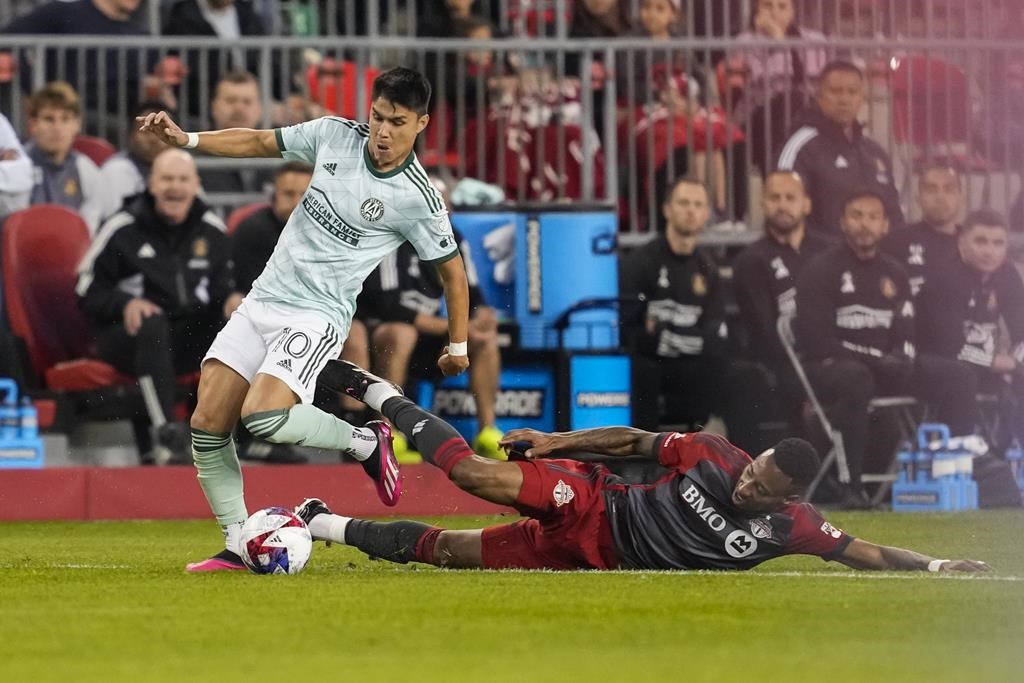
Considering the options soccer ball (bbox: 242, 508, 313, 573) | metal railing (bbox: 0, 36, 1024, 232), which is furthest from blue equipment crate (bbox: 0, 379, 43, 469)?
soccer ball (bbox: 242, 508, 313, 573)

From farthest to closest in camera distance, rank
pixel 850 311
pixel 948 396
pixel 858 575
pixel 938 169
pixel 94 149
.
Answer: pixel 938 169
pixel 94 149
pixel 948 396
pixel 850 311
pixel 858 575

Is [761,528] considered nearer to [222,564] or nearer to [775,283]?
[222,564]

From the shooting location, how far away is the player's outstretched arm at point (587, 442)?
8.98 meters

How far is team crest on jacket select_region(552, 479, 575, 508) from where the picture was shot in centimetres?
866

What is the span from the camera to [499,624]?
7078 mm

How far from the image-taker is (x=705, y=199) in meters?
14.3

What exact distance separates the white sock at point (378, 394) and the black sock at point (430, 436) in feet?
0.37

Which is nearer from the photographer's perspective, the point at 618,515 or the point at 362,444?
the point at 618,515

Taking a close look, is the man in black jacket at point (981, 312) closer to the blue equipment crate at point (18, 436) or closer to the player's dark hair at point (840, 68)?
the player's dark hair at point (840, 68)

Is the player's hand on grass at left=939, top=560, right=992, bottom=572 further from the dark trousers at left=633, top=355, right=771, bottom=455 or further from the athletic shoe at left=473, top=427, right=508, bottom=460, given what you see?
the dark trousers at left=633, top=355, right=771, bottom=455

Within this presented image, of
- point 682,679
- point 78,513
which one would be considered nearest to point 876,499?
point 78,513

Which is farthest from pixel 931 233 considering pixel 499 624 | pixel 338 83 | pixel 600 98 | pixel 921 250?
pixel 499 624

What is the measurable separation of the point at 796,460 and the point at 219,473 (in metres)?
2.73

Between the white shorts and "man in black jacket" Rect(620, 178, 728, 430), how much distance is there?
523cm
